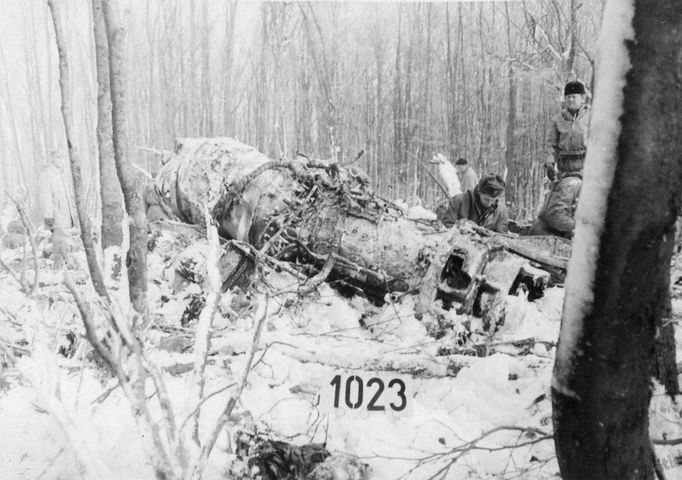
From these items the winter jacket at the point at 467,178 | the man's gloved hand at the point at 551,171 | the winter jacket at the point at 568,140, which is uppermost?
the winter jacket at the point at 568,140

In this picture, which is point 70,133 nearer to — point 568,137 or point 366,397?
point 366,397

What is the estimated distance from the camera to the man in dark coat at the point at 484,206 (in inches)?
125

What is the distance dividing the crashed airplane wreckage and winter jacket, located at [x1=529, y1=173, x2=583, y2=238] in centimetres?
16

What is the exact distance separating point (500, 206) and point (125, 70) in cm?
244

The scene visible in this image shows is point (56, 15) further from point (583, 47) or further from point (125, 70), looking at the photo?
point (583, 47)

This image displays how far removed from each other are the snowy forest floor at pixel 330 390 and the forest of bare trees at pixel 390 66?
121 centimetres

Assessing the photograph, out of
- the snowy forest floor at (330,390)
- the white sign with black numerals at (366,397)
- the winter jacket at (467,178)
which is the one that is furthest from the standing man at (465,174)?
the white sign with black numerals at (366,397)

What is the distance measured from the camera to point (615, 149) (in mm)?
940

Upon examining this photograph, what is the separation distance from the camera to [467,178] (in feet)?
11.7

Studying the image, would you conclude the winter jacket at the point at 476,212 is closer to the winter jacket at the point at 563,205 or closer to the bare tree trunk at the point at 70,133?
the winter jacket at the point at 563,205

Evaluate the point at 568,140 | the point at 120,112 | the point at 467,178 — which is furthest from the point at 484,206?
the point at 120,112

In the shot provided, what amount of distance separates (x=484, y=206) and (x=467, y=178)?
37 centimetres

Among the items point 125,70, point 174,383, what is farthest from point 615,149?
point 125,70

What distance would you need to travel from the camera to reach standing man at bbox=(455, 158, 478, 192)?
11.7ft
